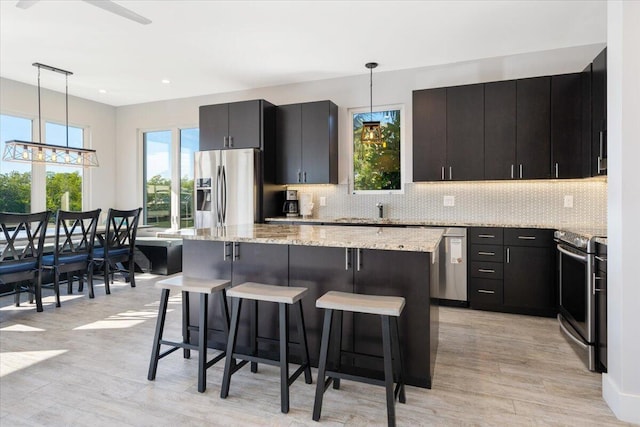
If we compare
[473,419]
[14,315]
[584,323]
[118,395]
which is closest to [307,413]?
[473,419]

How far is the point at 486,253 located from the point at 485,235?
0.19 m

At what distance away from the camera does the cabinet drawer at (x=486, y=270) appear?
4.01 m

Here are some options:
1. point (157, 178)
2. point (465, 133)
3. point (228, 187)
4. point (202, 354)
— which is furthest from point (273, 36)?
point (157, 178)

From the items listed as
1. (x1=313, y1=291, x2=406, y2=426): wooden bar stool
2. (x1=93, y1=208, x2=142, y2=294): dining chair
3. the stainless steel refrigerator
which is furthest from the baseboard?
(x1=93, y1=208, x2=142, y2=294): dining chair

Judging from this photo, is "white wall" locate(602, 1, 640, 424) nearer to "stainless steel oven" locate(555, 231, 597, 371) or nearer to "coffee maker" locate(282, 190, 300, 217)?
"stainless steel oven" locate(555, 231, 597, 371)

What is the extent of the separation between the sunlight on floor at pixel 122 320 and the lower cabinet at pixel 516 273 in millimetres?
3390

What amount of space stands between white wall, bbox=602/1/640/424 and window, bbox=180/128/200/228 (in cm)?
574

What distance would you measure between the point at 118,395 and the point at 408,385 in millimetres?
1762

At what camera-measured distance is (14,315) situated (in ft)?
12.7

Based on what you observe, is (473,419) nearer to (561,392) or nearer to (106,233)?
(561,392)

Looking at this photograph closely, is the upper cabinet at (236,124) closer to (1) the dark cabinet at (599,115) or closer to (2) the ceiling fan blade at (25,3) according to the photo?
(2) the ceiling fan blade at (25,3)

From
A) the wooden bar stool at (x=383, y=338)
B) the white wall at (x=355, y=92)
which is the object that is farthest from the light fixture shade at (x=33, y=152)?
the wooden bar stool at (x=383, y=338)

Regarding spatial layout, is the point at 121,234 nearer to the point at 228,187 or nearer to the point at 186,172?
the point at 228,187

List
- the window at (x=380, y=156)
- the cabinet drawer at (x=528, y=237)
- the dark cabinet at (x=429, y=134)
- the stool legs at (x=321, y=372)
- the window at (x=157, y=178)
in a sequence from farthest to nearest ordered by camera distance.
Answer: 1. the window at (x=157, y=178)
2. the window at (x=380, y=156)
3. the dark cabinet at (x=429, y=134)
4. the cabinet drawer at (x=528, y=237)
5. the stool legs at (x=321, y=372)
